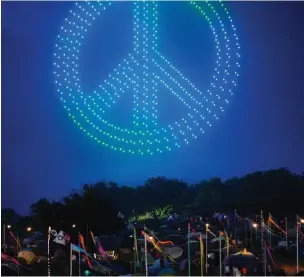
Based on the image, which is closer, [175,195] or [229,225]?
[229,225]

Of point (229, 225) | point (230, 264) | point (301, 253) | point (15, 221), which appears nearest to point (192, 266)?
point (230, 264)

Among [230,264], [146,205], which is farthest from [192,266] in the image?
[146,205]

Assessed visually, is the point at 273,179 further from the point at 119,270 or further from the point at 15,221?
the point at 119,270

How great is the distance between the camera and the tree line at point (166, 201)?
24248 mm

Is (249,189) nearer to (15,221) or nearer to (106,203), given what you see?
(15,221)

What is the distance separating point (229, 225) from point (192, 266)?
32.5 feet

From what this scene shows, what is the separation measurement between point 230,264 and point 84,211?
1241 cm

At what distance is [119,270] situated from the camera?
14203 millimetres

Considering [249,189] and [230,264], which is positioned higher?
[249,189]

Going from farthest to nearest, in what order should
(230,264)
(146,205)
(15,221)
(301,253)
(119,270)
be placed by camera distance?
(146,205) < (15,221) < (301,253) < (119,270) < (230,264)

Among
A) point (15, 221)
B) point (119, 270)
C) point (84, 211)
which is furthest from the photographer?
point (15, 221)

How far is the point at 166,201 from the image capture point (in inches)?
2562

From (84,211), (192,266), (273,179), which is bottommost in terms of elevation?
(192,266)

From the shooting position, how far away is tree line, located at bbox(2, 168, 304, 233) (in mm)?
24248
